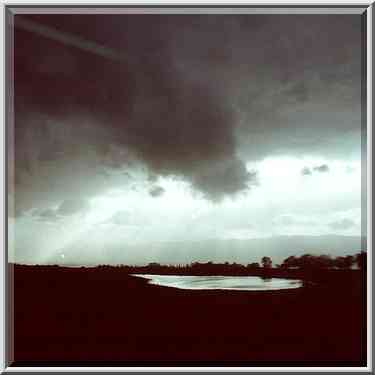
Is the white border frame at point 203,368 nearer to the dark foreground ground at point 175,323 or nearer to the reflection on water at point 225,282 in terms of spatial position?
the dark foreground ground at point 175,323

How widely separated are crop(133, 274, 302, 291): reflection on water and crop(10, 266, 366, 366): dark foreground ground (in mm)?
35

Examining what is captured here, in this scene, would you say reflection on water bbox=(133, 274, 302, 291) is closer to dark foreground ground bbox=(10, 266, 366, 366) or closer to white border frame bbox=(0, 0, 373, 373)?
dark foreground ground bbox=(10, 266, 366, 366)

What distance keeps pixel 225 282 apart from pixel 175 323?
0.33 meters

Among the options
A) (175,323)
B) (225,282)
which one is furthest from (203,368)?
(225,282)

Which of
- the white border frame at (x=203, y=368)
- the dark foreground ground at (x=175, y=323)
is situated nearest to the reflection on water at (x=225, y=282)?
the dark foreground ground at (x=175, y=323)

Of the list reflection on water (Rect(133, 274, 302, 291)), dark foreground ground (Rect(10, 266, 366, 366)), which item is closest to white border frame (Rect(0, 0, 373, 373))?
dark foreground ground (Rect(10, 266, 366, 366))

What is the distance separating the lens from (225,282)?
5.41 feet

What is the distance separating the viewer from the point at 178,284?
1656 millimetres

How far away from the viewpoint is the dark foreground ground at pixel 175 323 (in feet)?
5.35

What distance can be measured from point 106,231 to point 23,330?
0.66 m

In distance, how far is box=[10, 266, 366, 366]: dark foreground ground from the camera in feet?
5.35

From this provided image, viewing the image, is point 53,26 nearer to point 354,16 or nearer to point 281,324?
point 354,16

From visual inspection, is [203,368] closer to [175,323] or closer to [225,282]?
[175,323]

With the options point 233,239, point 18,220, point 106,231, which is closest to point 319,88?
point 233,239
